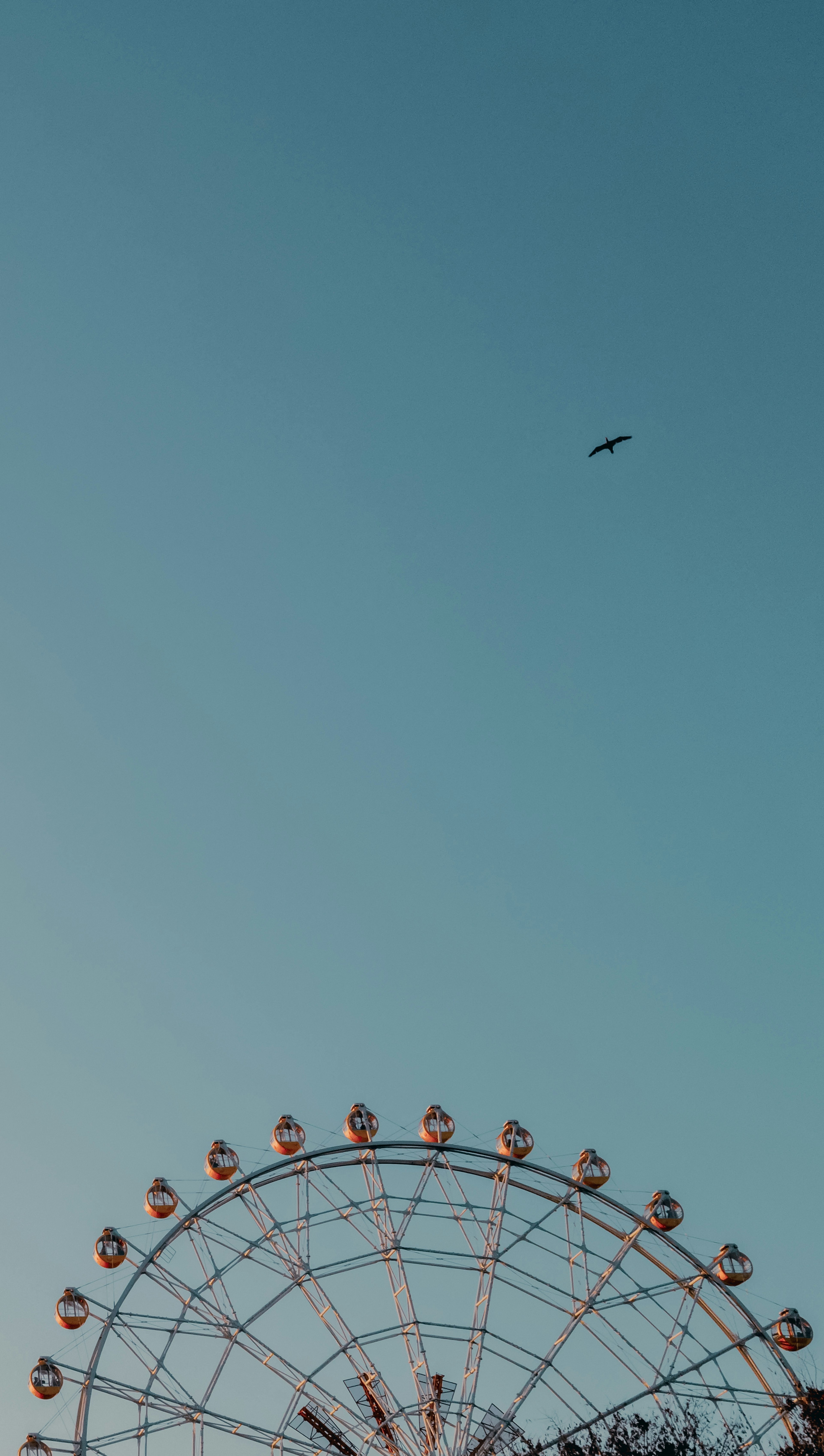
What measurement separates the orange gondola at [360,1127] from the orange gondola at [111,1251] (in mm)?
5516

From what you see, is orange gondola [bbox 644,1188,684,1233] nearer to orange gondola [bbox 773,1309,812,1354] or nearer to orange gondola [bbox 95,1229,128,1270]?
orange gondola [bbox 773,1309,812,1354]

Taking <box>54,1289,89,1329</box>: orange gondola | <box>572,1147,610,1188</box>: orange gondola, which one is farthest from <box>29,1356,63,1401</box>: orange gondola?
<box>572,1147,610,1188</box>: orange gondola

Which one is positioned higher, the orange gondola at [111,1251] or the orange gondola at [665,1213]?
the orange gondola at [665,1213]

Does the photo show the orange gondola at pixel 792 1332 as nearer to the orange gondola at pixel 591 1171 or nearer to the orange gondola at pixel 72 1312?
the orange gondola at pixel 591 1171

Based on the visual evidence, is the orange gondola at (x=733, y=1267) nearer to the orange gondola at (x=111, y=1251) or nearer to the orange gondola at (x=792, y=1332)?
the orange gondola at (x=792, y=1332)

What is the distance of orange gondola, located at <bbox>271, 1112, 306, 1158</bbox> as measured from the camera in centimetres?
3469

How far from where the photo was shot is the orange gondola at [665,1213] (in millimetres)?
33531

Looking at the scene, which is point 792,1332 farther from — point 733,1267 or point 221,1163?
point 221,1163

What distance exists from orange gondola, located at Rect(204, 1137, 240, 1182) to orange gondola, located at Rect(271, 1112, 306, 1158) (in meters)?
0.98

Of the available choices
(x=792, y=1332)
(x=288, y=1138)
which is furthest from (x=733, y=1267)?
(x=288, y=1138)

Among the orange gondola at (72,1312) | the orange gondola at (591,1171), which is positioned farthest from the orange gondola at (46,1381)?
the orange gondola at (591,1171)

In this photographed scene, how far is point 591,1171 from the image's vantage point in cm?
3419

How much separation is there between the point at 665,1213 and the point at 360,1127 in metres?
7.06

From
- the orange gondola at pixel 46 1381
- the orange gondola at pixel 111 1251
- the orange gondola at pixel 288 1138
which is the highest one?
the orange gondola at pixel 288 1138
